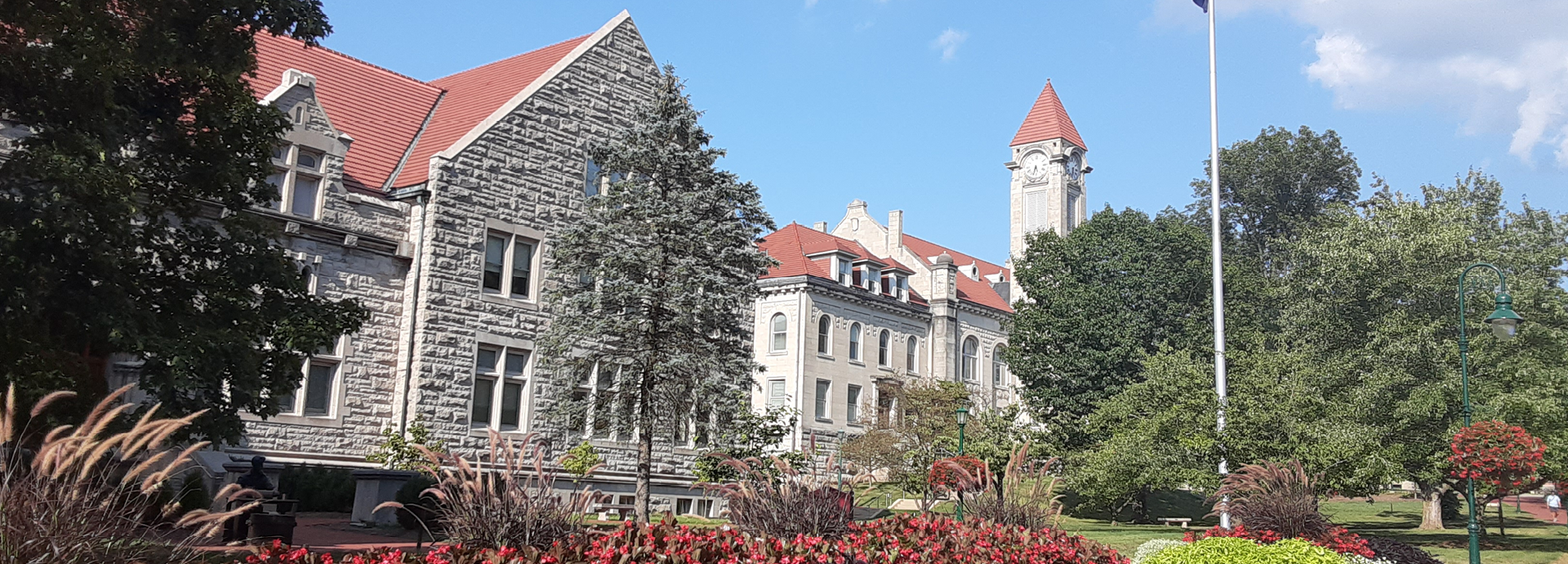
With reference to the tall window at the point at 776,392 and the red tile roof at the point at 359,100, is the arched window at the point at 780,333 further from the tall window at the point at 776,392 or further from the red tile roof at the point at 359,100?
the red tile roof at the point at 359,100

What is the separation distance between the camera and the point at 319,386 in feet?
80.7

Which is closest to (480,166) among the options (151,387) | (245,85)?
(245,85)

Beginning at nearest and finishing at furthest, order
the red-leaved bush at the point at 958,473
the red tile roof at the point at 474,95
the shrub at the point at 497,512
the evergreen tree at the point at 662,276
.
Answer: the shrub at the point at 497,512 → the red-leaved bush at the point at 958,473 → the evergreen tree at the point at 662,276 → the red tile roof at the point at 474,95

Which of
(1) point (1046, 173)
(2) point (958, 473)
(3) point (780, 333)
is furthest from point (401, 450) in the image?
(1) point (1046, 173)

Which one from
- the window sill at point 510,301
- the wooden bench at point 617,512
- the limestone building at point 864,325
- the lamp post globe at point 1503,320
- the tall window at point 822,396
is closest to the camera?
the lamp post globe at point 1503,320

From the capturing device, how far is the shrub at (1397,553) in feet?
67.9

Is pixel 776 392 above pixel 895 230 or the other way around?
the other way around

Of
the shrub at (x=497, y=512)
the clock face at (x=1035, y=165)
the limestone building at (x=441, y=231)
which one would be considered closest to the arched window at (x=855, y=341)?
the limestone building at (x=441, y=231)

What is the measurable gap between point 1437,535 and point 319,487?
30.9 m

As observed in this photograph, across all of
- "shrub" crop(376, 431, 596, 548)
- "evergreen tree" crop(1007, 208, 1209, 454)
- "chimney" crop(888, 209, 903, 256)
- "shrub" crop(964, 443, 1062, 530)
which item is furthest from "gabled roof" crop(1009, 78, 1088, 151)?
"shrub" crop(376, 431, 596, 548)

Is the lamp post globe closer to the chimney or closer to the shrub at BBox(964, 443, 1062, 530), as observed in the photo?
the shrub at BBox(964, 443, 1062, 530)

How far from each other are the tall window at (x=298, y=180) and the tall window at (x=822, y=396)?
30.8 metres

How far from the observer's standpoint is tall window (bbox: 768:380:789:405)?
172 feet

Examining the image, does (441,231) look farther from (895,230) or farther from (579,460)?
(895,230)
